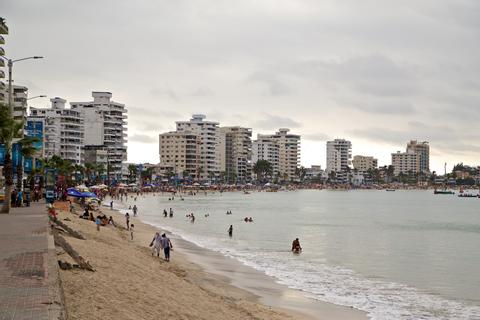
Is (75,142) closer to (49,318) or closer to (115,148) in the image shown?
(115,148)

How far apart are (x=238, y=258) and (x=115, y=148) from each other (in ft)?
498

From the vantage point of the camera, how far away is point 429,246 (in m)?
48.6

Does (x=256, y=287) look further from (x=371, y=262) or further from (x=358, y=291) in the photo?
(x=371, y=262)

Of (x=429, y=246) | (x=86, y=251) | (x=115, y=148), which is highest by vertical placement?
(x=115, y=148)

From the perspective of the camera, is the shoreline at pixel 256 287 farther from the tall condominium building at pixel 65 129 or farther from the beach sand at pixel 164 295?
the tall condominium building at pixel 65 129

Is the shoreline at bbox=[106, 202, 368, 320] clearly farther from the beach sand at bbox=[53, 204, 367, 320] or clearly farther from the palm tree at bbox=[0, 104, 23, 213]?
the palm tree at bbox=[0, 104, 23, 213]

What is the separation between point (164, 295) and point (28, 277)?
5.41 m

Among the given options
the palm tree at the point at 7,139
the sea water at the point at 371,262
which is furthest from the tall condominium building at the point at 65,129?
the palm tree at the point at 7,139

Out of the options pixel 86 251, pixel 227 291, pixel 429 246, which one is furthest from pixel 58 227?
pixel 429 246

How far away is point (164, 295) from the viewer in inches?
653

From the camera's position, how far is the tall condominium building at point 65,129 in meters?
155

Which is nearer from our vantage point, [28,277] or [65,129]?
[28,277]

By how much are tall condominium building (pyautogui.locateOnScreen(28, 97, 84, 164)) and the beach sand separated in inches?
5233

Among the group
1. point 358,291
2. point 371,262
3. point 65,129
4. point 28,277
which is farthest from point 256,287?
point 65,129
